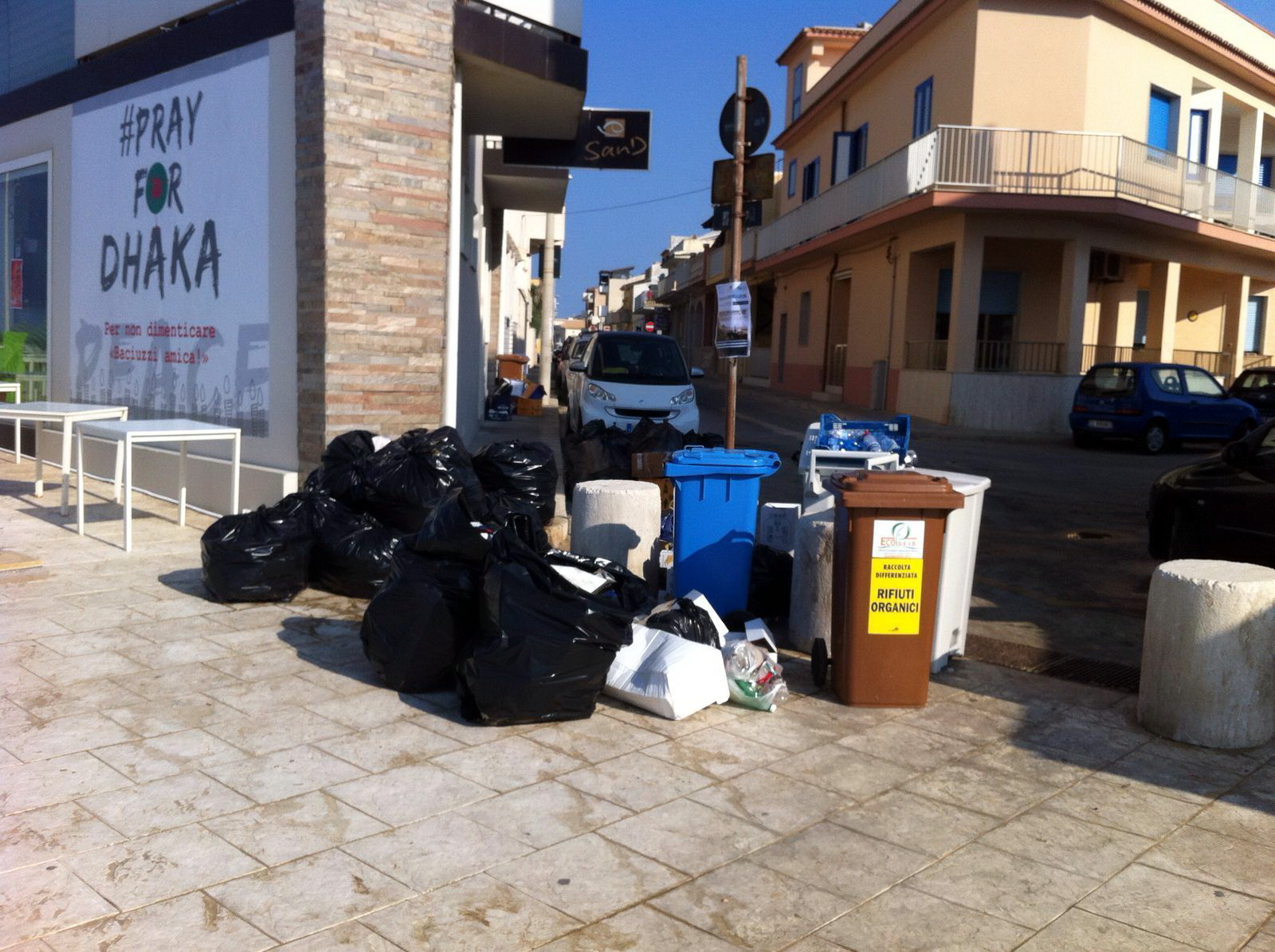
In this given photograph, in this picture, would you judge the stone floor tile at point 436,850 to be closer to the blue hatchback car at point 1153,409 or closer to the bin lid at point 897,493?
the bin lid at point 897,493

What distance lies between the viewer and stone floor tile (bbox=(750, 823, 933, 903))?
3416 mm

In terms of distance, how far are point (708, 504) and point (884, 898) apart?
3.15 m

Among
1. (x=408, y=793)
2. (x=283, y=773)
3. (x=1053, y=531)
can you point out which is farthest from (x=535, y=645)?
(x=1053, y=531)

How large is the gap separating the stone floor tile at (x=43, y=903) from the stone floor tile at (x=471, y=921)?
0.79 m

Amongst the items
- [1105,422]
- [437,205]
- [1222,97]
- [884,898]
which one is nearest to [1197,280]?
[1222,97]

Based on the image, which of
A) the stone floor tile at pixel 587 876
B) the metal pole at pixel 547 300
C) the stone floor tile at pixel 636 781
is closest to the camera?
the stone floor tile at pixel 587 876

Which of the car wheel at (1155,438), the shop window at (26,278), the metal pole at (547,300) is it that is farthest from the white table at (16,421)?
the car wheel at (1155,438)

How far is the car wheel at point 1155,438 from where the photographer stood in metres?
18.8

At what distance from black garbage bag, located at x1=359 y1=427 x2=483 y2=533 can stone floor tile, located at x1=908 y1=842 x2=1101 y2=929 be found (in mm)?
3969

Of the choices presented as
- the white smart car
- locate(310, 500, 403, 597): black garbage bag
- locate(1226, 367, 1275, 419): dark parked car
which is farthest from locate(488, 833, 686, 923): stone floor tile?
locate(1226, 367, 1275, 419): dark parked car

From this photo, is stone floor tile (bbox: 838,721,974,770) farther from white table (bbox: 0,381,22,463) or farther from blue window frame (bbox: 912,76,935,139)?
blue window frame (bbox: 912,76,935,139)

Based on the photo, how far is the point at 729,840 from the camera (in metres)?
3.69

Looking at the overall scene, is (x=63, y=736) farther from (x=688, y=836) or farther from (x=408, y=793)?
(x=688, y=836)

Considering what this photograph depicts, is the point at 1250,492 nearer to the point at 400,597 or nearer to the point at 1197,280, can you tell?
the point at 400,597
